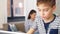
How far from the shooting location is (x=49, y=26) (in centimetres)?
149

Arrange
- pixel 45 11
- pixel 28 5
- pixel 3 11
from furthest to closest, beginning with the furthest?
pixel 3 11 < pixel 28 5 < pixel 45 11

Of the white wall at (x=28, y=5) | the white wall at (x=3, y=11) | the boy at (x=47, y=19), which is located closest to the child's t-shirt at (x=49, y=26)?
the boy at (x=47, y=19)

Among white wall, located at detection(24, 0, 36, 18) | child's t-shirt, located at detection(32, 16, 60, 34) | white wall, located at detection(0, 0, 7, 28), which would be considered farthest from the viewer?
white wall, located at detection(0, 0, 7, 28)

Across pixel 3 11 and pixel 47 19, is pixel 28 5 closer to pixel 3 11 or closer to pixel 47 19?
pixel 47 19

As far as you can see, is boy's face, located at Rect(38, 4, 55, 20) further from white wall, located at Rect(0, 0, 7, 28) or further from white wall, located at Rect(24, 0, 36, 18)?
white wall, located at Rect(0, 0, 7, 28)

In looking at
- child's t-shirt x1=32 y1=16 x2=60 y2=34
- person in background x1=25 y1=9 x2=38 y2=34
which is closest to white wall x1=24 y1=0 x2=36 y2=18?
person in background x1=25 y1=9 x2=38 y2=34

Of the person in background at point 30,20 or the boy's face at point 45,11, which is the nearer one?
the boy's face at point 45,11

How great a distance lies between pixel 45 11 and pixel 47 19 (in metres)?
0.10

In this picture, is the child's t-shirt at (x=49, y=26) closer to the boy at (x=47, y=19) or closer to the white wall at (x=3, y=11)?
the boy at (x=47, y=19)

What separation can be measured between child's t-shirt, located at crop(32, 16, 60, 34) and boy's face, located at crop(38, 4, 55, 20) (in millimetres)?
70

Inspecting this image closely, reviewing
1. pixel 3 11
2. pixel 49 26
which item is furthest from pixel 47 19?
pixel 3 11

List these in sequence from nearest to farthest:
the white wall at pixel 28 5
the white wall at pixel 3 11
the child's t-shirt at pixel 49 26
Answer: the child's t-shirt at pixel 49 26 → the white wall at pixel 28 5 → the white wall at pixel 3 11

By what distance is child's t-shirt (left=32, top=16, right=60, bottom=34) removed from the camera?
4.80 feet

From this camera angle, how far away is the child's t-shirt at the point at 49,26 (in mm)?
1463
